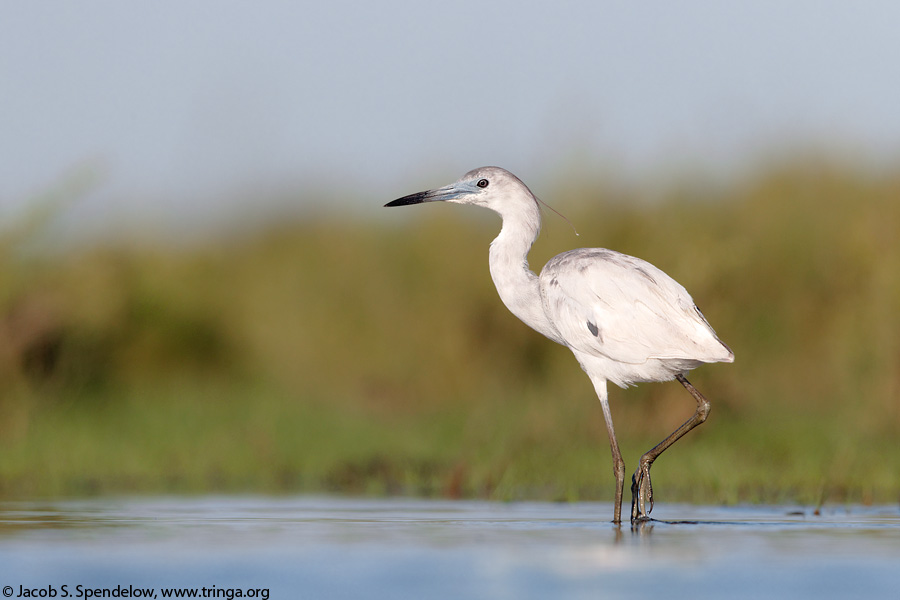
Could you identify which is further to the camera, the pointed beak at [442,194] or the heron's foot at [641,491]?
the pointed beak at [442,194]

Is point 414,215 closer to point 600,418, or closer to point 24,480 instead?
point 600,418

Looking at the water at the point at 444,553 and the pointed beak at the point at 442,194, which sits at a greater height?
the pointed beak at the point at 442,194

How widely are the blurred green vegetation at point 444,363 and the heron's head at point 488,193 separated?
1.89 m

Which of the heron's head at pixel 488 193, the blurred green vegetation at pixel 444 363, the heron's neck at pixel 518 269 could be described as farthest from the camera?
the blurred green vegetation at pixel 444 363

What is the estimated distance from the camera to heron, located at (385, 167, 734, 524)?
732cm

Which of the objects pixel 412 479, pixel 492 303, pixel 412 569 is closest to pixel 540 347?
pixel 492 303

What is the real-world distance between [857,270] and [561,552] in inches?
371

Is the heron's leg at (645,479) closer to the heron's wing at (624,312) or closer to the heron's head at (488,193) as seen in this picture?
the heron's wing at (624,312)

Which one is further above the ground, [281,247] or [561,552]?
[281,247]

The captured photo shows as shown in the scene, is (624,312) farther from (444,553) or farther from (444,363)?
(444,363)

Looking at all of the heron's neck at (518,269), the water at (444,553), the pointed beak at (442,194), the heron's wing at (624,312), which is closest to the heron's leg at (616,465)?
the water at (444,553)

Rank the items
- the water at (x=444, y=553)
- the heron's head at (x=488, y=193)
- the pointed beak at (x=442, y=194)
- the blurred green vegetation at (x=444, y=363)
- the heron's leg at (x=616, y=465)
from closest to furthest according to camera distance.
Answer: the water at (x=444, y=553) → the heron's leg at (x=616, y=465) → the heron's head at (x=488, y=193) → the pointed beak at (x=442, y=194) → the blurred green vegetation at (x=444, y=363)

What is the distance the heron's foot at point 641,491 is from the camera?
7.30 meters

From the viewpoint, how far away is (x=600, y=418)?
38.4ft
